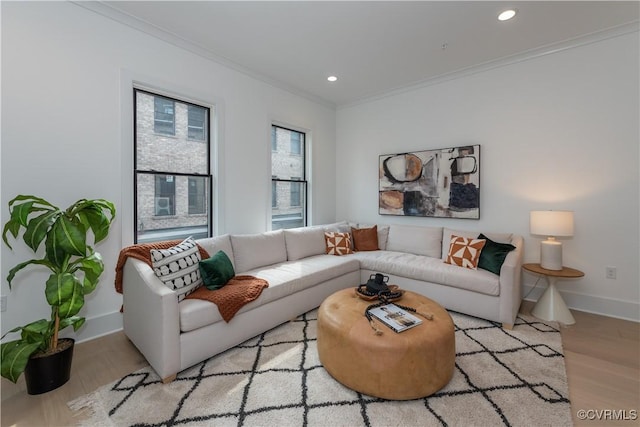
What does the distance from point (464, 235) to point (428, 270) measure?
83cm

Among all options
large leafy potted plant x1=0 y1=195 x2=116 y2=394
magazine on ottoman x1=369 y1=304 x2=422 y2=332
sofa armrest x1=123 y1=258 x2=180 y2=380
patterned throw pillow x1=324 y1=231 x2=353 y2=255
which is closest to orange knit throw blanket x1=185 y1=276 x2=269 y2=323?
sofa armrest x1=123 y1=258 x2=180 y2=380

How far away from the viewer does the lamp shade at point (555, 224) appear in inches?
108

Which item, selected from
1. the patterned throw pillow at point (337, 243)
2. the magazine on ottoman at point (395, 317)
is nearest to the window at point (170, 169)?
the patterned throw pillow at point (337, 243)

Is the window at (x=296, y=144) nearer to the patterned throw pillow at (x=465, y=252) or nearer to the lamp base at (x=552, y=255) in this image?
the patterned throw pillow at (x=465, y=252)

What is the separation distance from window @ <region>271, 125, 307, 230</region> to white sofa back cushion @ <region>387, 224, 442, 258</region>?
1492mm

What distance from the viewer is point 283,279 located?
9.02ft

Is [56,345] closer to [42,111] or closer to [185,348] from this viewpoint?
[185,348]

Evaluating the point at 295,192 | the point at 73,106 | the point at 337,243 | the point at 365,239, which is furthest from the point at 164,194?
the point at 365,239

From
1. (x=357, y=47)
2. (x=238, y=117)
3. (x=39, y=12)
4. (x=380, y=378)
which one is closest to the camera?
(x=380, y=378)

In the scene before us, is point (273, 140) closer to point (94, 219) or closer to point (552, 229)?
point (94, 219)

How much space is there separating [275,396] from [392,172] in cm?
347

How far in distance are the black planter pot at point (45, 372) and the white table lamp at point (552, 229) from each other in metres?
4.09

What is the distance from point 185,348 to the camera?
1973mm

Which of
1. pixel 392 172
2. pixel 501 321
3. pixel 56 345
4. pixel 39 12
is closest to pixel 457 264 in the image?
pixel 501 321
